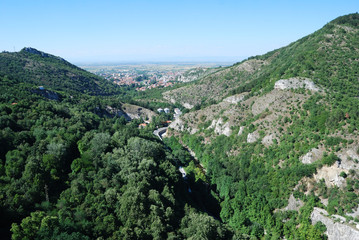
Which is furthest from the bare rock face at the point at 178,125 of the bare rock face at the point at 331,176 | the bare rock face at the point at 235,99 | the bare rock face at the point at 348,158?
the bare rock face at the point at 348,158

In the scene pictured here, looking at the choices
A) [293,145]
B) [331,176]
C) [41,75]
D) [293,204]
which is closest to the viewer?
[331,176]

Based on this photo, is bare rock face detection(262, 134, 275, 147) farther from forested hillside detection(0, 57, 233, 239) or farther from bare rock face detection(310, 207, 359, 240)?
forested hillside detection(0, 57, 233, 239)

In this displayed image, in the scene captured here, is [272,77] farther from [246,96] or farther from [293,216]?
[293,216]

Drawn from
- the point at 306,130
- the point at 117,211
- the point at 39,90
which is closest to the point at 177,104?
the point at 39,90

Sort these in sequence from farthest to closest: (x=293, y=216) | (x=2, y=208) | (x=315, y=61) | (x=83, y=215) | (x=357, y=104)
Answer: (x=315, y=61) → (x=357, y=104) → (x=293, y=216) → (x=83, y=215) → (x=2, y=208)

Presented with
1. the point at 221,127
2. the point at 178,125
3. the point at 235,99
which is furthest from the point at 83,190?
the point at 235,99

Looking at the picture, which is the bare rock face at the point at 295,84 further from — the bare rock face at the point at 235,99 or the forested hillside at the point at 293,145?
the bare rock face at the point at 235,99

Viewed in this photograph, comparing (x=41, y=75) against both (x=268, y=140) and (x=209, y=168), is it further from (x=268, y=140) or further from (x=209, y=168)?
(x=268, y=140)
